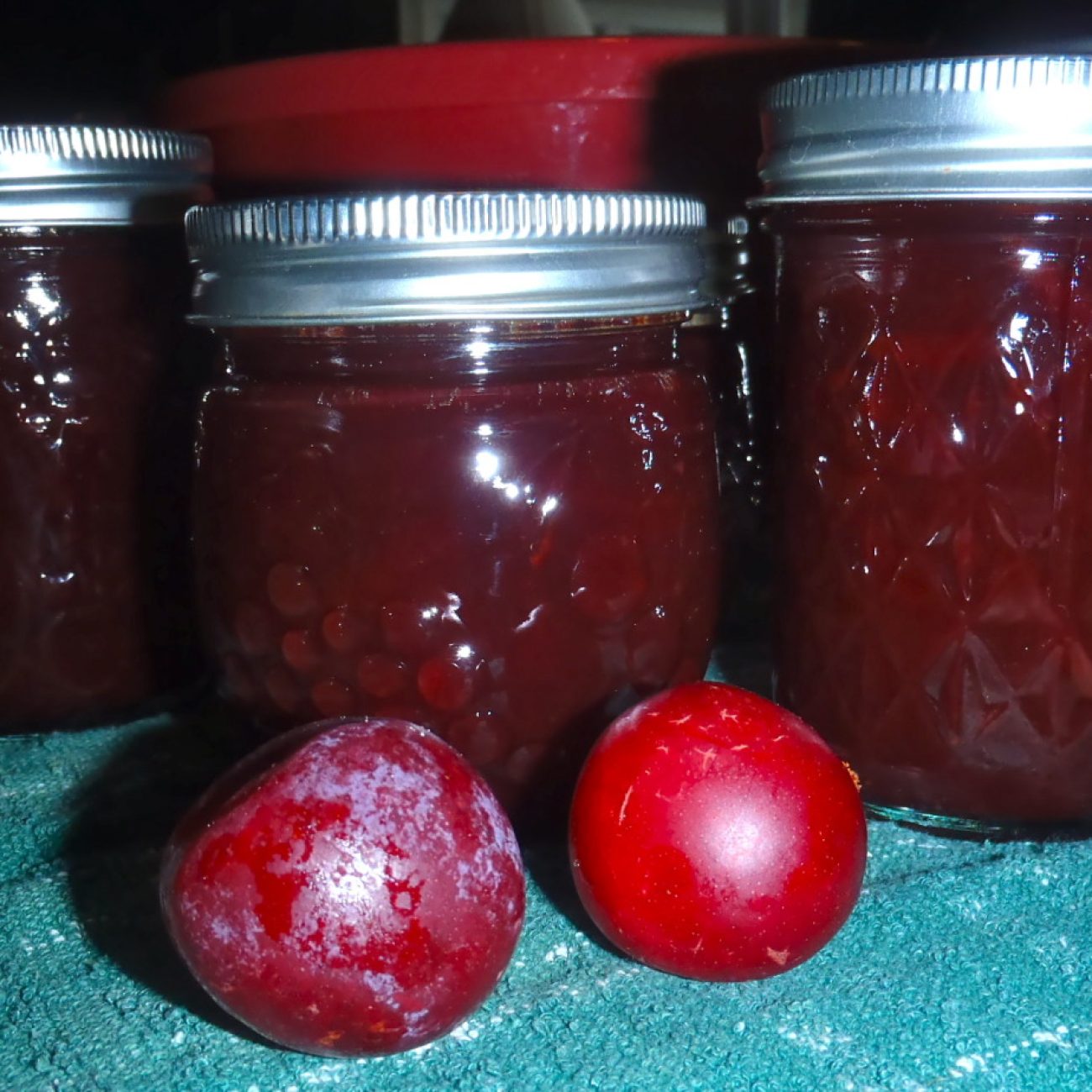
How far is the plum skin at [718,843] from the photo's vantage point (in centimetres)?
59

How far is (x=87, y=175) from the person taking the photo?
806mm

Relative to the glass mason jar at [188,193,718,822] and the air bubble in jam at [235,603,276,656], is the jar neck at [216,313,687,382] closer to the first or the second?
the glass mason jar at [188,193,718,822]

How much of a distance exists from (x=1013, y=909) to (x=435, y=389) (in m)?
0.40

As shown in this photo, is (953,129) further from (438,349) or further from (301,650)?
(301,650)

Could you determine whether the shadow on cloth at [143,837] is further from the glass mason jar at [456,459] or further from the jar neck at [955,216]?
the jar neck at [955,216]

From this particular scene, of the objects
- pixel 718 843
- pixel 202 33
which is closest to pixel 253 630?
pixel 718 843

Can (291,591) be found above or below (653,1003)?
above

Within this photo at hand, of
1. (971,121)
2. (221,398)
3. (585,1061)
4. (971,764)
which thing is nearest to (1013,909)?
(971,764)

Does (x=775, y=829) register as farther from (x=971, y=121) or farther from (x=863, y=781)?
(x=971, y=121)

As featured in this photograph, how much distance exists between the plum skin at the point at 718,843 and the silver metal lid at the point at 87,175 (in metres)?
0.48

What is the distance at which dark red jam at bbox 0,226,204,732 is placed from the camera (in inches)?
32.8

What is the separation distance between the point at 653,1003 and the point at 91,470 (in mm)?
516

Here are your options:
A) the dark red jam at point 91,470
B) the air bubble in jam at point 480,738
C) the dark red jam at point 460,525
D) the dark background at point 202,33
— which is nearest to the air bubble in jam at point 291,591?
the dark red jam at point 460,525

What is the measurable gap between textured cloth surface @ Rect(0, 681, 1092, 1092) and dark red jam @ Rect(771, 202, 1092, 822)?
6cm
